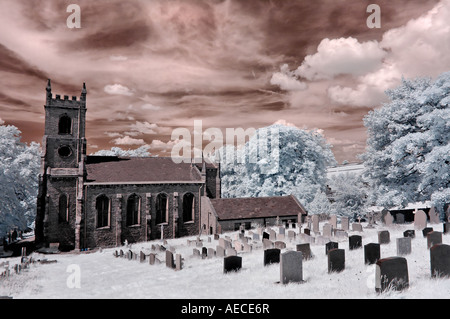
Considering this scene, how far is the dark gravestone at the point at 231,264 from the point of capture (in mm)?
14156

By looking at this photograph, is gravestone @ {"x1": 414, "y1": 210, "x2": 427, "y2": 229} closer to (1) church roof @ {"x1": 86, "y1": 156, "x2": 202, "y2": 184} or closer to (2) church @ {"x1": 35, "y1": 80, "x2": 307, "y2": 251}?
(2) church @ {"x1": 35, "y1": 80, "x2": 307, "y2": 251}

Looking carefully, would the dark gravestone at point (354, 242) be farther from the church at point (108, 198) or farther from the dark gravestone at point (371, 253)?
the church at point (108, 198)

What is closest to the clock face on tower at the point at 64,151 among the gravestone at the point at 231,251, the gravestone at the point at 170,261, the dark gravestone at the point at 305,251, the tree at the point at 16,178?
the tree at the point at 16,178

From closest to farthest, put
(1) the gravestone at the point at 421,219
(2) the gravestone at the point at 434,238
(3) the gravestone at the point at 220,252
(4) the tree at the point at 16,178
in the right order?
(2) the gravestone at the point at 434,238 < (3) the gravestone at the point at 220,252 < (1) the gravestone at the point at 421,219 < (4) the tree at the point at 16,178

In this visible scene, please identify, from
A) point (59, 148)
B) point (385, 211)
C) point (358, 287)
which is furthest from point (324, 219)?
point (59, 148)

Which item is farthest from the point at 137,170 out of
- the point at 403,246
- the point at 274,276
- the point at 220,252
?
the point at 403,246

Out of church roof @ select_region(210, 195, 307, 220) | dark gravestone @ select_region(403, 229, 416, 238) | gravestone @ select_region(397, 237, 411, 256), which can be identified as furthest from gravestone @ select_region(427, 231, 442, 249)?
church roof @ select_region(210, 195, 307, 220)

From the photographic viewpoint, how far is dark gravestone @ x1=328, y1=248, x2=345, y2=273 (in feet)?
40.4

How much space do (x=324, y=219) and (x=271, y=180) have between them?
8684mm

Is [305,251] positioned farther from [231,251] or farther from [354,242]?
[231,251]

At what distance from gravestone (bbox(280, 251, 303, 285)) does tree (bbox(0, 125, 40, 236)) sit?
2625cm

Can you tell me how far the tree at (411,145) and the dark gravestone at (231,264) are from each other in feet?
52.5

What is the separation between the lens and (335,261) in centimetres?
1239
